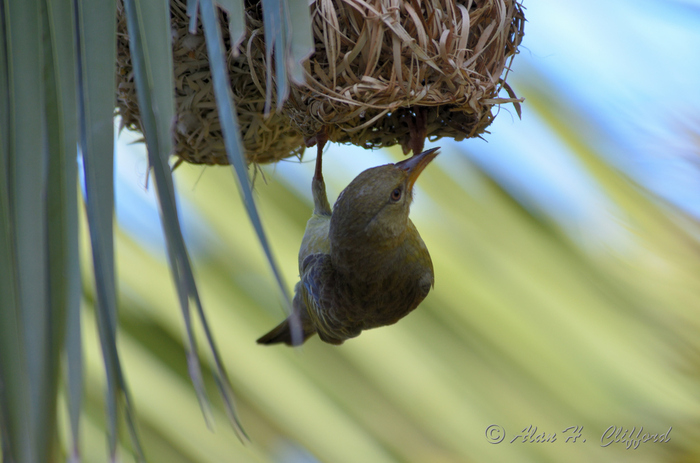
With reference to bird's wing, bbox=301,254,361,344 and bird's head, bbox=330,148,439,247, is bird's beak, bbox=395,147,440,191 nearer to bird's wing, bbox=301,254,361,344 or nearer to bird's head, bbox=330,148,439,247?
bird's head, bbox=330,148,439,247

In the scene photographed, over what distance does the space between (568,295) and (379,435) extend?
1.03 meters

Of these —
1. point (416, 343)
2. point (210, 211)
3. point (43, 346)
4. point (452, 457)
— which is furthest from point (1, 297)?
point (452, 457)

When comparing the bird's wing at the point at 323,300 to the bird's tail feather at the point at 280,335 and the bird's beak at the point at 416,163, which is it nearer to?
the bird's tail feather at the point at 280,335

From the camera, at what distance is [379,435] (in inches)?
98.6

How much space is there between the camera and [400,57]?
92 cm

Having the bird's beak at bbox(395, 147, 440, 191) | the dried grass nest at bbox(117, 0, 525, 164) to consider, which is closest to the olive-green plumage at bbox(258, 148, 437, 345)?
the bird's beak at bbox(395, 147, 440, 191)

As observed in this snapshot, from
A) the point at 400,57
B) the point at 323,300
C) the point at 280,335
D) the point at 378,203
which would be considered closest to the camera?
the point at 400,57

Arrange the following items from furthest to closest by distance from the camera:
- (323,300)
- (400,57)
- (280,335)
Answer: (280,335)
(323,300)
(400,57)

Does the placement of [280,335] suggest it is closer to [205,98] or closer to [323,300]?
[323,300]

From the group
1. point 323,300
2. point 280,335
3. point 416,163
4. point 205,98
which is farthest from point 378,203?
point 280,335

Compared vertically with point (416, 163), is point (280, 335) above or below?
below

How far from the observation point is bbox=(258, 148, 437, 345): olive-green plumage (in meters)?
1.14

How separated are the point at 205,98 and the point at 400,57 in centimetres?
45

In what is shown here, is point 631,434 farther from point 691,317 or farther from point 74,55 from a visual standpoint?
point 74,55
